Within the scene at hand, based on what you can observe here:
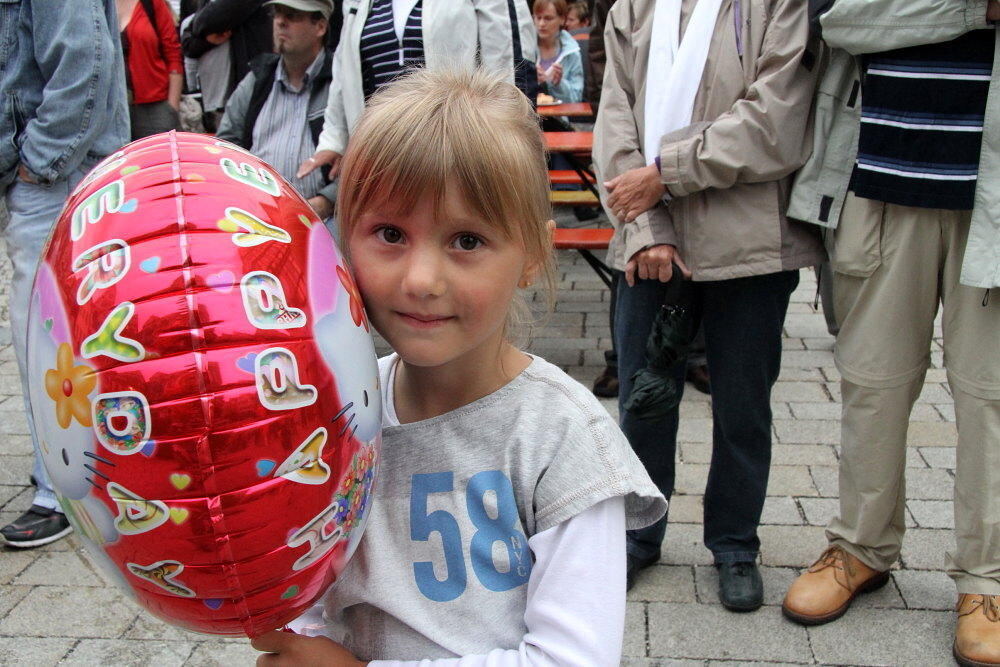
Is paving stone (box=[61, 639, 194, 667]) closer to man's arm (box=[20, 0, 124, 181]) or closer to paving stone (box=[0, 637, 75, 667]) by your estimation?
paving stone (box=[0, 637, 75, 667])

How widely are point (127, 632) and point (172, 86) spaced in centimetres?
426

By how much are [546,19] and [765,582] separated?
6490mm

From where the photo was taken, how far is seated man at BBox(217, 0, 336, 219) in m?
4.22

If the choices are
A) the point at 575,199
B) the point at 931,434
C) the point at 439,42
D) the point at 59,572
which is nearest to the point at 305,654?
the point at 59,572

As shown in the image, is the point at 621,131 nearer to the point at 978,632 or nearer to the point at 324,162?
the point at 324,162

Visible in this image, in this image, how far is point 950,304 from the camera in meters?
2.65

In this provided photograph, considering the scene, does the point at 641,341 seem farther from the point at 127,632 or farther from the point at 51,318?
the point at 51,318

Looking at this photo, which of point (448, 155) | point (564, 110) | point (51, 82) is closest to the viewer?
point (448, 155)

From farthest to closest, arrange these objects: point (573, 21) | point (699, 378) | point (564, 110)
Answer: point (573, 21)
point (564, 110)
point (699, 378)

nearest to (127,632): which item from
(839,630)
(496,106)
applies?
(839,630)

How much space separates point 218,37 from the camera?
6465 millimetres

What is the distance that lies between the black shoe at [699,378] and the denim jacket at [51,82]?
117 inches

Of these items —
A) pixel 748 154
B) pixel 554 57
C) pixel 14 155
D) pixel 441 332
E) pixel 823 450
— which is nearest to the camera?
pixel 441 332

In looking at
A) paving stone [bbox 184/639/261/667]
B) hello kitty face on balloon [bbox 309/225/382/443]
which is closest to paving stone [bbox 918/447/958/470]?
paving stone [bbox 184/639/261/667]
